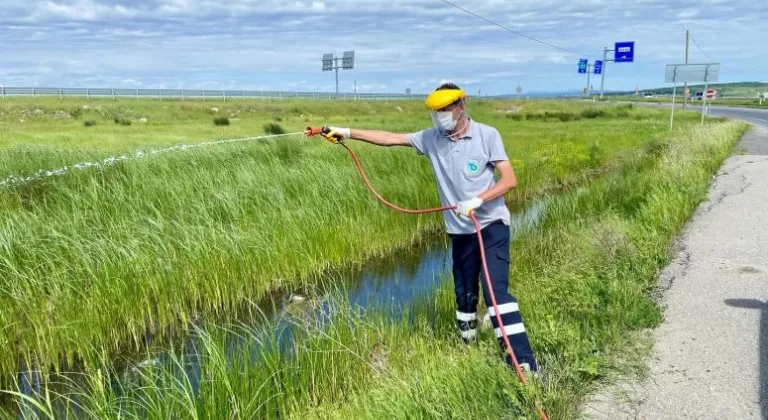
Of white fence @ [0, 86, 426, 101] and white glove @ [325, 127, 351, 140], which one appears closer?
white glove @ [325, 127, 351, 140]

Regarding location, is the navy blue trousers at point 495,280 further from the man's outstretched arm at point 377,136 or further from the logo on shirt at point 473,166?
the man's outstretched arm at point 377,136

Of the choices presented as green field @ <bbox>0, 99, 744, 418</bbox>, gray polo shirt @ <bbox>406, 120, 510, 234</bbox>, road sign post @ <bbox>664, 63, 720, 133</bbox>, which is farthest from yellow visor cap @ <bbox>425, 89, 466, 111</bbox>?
road sign post @ <bbox>664, 63, 720, 133</bbox>

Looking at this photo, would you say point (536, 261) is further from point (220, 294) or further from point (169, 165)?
point (169, 165)

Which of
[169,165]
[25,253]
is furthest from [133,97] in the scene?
[25,253]

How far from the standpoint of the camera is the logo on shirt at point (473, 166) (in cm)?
362

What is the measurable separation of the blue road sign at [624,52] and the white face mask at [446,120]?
51.1 metres

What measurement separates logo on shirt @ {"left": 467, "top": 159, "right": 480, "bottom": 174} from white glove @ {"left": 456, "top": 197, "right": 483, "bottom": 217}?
0.76 feet

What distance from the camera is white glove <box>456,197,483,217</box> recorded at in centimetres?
343

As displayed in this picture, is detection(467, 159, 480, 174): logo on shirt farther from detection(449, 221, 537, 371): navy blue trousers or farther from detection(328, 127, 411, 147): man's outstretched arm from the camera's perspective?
detection(328, 127, 411, 147): man's outstretched arm

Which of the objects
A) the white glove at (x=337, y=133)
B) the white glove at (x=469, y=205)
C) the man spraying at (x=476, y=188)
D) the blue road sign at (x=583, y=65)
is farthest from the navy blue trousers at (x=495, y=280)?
the blue road sign at (x=583, y=65)

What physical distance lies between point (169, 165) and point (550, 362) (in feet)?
23.7

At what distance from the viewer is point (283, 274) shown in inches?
275

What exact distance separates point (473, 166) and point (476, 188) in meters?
0.14

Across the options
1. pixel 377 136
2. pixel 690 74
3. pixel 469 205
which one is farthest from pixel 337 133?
pixel 690 74
